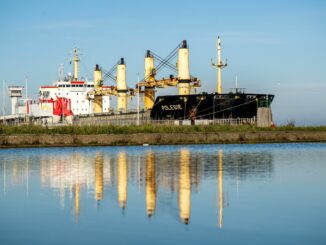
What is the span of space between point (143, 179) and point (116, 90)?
6746 cm

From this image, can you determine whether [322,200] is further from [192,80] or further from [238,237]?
[192,80]

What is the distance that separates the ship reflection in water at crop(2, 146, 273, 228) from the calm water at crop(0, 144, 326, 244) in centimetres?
3

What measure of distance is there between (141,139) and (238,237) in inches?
1390

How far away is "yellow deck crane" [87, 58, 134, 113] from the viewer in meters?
84.0

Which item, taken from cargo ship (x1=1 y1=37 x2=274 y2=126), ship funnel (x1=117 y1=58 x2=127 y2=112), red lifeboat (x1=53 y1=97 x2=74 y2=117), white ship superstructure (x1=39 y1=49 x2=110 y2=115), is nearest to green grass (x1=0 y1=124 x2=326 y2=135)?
cargo ship (x1=1 y1=37 x2=274 y2=126)

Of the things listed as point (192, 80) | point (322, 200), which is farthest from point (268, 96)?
point (322, 200)

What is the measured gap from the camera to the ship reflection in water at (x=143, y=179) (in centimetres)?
1448

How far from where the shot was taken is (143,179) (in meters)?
19.5

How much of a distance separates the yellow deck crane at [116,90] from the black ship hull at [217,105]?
20560 millimetres

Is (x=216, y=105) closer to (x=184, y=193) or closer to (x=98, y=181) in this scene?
(x=98, y=181)

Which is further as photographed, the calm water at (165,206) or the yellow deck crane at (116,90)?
the yellow deck crane at (116,90)

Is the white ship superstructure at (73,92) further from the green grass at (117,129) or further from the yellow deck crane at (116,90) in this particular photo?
the green grass at (117,129)

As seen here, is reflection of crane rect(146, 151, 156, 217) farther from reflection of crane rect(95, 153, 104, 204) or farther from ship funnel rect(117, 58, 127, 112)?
ship funnel rect(117, 58, 127, 112)

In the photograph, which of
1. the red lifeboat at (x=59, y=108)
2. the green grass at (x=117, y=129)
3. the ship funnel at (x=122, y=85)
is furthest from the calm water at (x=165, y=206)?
the ship funnel at (x=122, y=85)
